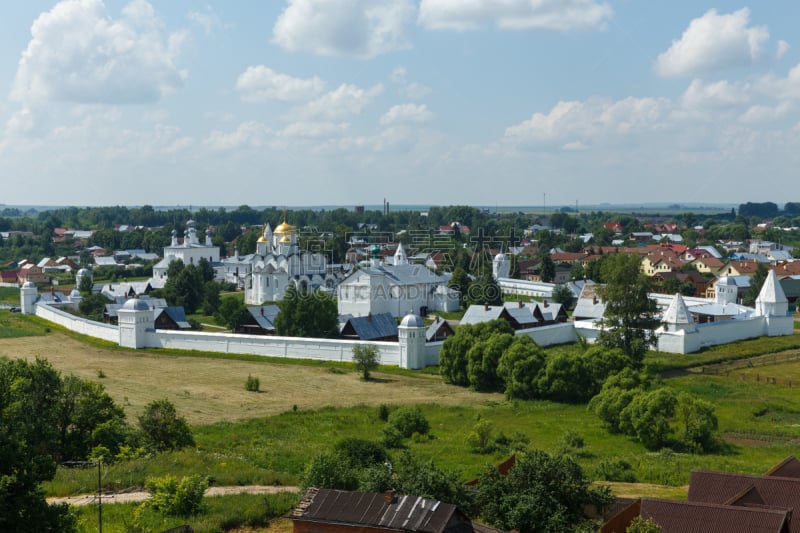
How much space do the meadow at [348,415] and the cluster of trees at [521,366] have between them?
0.67 metres

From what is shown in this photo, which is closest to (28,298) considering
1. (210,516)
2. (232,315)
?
(232,315)

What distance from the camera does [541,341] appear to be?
36.8 m

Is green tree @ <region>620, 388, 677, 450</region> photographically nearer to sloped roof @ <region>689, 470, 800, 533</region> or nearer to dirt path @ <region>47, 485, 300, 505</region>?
sloped roof @ <region>689, 470, 800, 533</region>

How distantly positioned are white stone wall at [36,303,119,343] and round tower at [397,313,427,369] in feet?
48.3

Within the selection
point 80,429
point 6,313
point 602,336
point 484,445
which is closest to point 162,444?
point 80,429

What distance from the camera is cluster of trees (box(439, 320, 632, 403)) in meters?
25.7

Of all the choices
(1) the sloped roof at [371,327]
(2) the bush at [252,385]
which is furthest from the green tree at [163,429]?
(1) the sloped roof at [371,327]

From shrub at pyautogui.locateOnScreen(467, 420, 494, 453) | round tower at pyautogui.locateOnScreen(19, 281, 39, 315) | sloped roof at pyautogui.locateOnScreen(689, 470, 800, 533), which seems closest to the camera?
sloped roof at pyautogui.locateOnScreen(689, 470, 800, 533)

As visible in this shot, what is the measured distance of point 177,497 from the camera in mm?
13797

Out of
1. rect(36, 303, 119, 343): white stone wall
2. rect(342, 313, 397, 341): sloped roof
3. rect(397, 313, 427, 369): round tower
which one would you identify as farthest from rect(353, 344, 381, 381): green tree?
rect(36, 303, 119, 343): white stone wall

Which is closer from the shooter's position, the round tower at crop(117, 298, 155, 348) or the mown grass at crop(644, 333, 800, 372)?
the mown grass at crop(644, 333, 800, 372)

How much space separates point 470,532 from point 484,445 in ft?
25.0

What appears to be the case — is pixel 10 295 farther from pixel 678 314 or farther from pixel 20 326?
pixel 678 314

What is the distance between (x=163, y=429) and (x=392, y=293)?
92.3 ft
